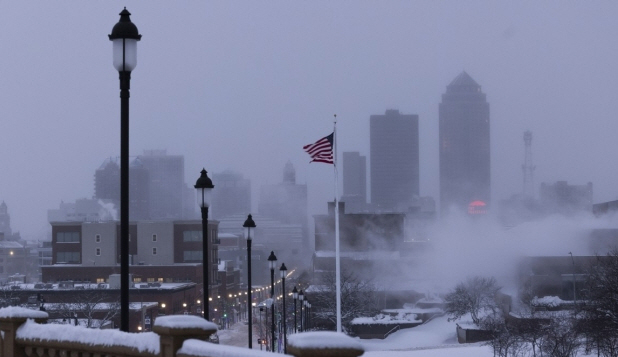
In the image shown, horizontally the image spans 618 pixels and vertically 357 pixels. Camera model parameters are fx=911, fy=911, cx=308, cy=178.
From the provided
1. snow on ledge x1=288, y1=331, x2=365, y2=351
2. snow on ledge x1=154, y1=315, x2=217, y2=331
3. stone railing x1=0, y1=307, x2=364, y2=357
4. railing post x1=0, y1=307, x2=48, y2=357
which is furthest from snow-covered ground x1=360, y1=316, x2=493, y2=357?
snow on ledge x1=288, y1=331, x2=365, y2=351

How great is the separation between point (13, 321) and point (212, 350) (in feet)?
18.0

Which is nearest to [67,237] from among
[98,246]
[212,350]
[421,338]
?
[98,246]

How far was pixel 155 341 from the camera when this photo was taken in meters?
10.1

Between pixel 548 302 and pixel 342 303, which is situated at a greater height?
pixel 548 302

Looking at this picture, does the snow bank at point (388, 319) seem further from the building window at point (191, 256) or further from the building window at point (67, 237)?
the building window at point (67, 237)

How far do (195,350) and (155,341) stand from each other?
93 centimetres

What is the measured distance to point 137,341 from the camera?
10.5 meters

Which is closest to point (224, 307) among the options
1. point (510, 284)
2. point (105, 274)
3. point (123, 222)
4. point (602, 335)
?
point (105, 274)

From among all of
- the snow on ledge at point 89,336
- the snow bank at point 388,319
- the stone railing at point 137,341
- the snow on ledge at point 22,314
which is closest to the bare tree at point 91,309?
the snow bank at point 388,319

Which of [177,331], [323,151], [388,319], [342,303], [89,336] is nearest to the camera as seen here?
[177,331]

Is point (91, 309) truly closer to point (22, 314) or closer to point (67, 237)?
point (67, 237)

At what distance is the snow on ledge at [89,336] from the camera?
1032 centimetres

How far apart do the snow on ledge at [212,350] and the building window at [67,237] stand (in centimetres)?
12971

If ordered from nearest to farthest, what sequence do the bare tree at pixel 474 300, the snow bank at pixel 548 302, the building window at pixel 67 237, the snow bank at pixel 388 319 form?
the snow bank at pixel 548 302, the snow bank at pixel 388 319, the bare tree at pixel 474 300, the building window at pixel 67 237
